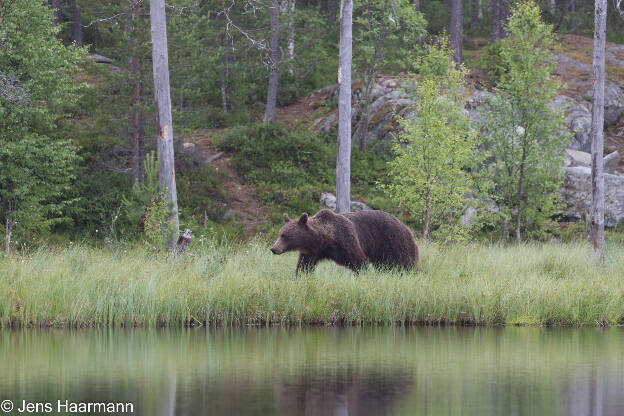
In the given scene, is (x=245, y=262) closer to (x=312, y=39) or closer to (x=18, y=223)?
(x=18, y=223)

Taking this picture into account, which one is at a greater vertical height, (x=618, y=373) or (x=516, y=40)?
(x=516, y=40)

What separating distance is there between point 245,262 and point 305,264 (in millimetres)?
1508

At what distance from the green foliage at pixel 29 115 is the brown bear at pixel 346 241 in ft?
28.4

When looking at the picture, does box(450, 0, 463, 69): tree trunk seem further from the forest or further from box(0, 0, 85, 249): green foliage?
box(0, 0, 85, 249): green foliage

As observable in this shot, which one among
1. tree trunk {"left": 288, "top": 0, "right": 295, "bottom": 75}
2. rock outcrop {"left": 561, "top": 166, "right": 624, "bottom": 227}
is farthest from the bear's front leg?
tree trunk {"left": 288, "top": 0, "right": 295, "bottom": 75}

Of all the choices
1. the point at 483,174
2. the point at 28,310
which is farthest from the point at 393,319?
the point at 483,174

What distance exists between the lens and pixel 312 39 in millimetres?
33781

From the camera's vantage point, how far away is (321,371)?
754cm

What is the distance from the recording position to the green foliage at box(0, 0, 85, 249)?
1816 centimetres

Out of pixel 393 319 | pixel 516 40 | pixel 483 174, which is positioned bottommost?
pixel 393 319

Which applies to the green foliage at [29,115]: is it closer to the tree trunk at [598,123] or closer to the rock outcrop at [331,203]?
the rock outcrop at [331,203]

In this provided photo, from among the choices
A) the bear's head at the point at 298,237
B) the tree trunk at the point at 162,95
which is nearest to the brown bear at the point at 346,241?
the bear's head at the point at 298,237

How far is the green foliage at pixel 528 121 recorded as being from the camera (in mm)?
20641

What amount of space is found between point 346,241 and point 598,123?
814 centimetres
